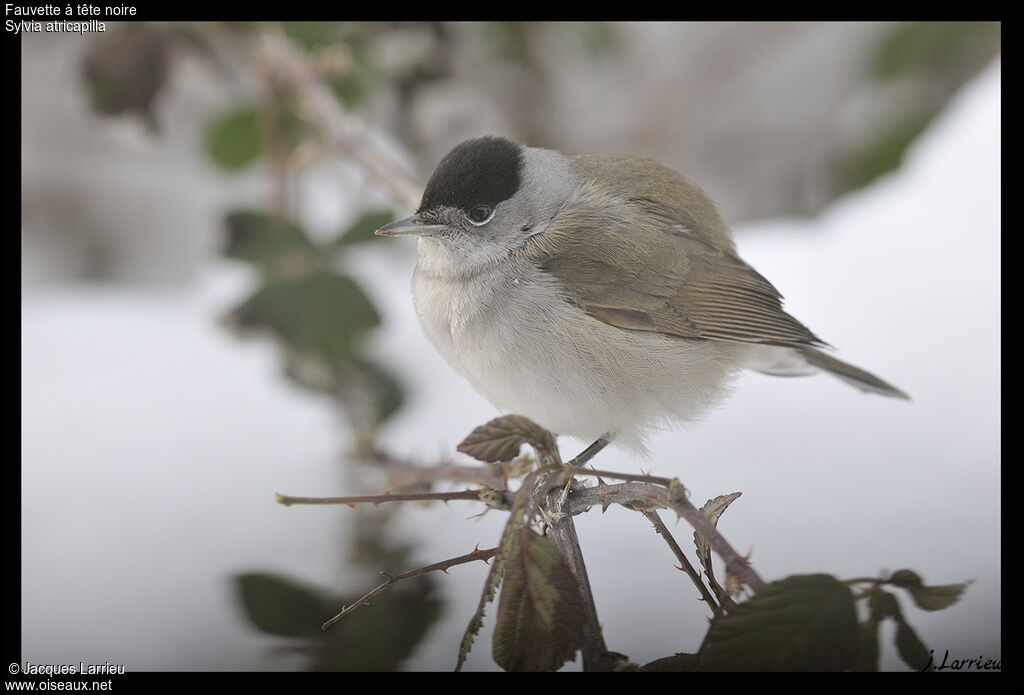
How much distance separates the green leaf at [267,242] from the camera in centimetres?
265

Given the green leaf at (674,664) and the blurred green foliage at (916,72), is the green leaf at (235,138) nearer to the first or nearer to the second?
the blurred green foliage at (916,72)

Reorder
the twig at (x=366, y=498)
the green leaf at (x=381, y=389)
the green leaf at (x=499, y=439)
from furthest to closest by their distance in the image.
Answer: the green leaf at (x=381, y=389)
the green leaf at (x=499, y=439)
the twig at (x=366, y=498)

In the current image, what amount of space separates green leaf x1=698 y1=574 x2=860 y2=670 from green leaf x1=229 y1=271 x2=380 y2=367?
1706 millimetres

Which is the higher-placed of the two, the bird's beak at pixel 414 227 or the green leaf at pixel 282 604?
the bird's beak at pixel 414 227

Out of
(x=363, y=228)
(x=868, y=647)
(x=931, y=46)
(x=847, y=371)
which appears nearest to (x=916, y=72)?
(x=931, y=46)

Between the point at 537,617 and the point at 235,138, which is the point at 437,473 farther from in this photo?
the point at 235,138

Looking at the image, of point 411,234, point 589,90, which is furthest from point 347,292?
point 589,90

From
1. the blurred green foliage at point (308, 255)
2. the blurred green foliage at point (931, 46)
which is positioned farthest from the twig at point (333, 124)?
the blurred green foliage at point (931, 46)

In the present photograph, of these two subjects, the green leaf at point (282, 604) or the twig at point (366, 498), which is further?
the green leaf at point (282, 604)

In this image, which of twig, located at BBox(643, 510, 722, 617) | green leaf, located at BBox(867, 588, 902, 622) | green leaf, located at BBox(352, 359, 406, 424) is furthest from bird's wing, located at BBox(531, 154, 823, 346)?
green leaf, located at BBox(352, 359, 406, 424)

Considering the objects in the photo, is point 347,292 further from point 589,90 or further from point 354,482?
point 589,90

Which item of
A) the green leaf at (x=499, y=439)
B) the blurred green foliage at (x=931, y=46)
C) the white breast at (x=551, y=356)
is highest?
the blurred green foliage at (x=931, y=46)

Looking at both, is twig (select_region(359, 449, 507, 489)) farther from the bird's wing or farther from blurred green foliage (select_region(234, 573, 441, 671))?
the bird's wing

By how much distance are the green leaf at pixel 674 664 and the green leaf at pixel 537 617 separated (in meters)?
0.10
